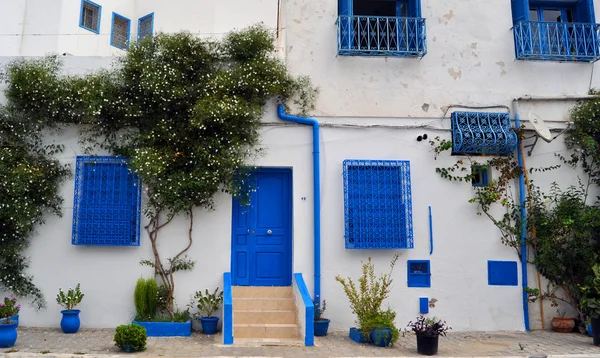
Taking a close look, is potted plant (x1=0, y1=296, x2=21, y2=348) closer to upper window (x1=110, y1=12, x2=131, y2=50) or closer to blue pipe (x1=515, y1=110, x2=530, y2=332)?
upper window (x1=110, y1=12, x2=131, y2=50)

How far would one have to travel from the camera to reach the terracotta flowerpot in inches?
365

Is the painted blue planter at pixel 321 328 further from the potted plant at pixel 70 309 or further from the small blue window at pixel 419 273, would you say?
the potted plant at pixel 70 309

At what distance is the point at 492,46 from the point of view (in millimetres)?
10352

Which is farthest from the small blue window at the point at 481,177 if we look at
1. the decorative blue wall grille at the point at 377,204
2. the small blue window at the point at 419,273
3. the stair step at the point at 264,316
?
the stair step at the point at 264,316

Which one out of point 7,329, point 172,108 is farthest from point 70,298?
point 172,108

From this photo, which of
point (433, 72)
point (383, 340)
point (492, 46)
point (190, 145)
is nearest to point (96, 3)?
point (190, 145)

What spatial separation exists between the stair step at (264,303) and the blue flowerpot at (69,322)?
2.59 m

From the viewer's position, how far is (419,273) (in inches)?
374

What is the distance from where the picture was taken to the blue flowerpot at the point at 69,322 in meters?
8.59

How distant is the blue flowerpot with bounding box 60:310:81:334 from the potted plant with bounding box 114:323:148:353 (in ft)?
5.70

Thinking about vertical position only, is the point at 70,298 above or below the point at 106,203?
below

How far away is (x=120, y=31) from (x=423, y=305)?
33.4 feet

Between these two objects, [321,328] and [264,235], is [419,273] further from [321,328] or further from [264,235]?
[264,235]

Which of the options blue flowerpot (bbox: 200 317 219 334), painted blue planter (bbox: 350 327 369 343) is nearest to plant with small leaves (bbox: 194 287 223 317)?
blue flowerpot (bbox: 200 317 219 334)
